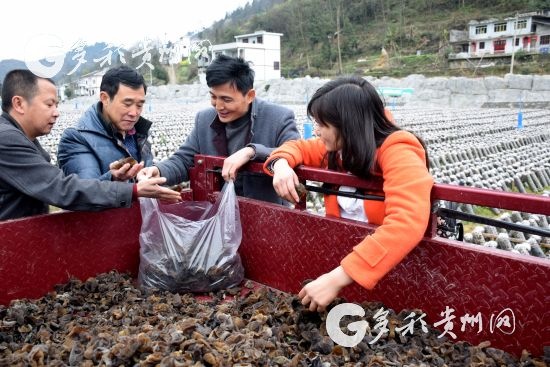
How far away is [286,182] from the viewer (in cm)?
237

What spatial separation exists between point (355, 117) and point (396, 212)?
463 mm

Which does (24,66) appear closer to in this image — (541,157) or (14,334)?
(14,334)

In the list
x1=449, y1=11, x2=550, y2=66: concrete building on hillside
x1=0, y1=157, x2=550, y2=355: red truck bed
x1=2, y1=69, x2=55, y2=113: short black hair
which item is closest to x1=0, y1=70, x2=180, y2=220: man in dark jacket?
x1=2, y1=69, x2=55, y2=113: short black hair

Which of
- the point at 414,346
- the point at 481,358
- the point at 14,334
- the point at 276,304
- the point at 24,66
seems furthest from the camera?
the point at 24,66

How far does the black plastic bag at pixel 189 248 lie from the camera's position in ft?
8.91

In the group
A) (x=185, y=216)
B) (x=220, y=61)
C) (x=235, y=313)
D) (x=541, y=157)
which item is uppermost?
(x=220, y=61)

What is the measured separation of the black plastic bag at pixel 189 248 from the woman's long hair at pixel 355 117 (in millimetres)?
886

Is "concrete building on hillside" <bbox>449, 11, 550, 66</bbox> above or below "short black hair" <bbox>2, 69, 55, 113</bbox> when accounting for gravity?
above

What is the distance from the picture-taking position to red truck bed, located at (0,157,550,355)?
1.87 meters

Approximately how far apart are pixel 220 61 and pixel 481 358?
86.8 inches

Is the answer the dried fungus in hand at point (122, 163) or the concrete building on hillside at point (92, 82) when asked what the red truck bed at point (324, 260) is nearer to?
the dried fungus in hand at point (122, 163)

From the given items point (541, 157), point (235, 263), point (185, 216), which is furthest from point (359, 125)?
point (541, 157)

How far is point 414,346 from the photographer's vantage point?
2006 millimetres

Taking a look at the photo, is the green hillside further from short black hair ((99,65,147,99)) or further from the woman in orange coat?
the woman in orange coat
